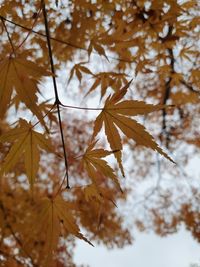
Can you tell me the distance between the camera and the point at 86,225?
4.29 meters

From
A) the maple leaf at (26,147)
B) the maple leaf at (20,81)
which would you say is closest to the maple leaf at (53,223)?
the maple leaf at (26,147)

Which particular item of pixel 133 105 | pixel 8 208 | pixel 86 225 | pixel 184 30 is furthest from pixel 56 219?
pixel 86 225

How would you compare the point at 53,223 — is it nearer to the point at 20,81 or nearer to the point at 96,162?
the point at 96,162

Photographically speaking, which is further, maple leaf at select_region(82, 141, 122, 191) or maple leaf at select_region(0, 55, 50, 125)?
maple leaf at select_region(82, 141, 122, 191)

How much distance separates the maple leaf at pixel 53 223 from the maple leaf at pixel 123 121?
184 mm

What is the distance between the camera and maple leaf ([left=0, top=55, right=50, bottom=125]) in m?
0.64

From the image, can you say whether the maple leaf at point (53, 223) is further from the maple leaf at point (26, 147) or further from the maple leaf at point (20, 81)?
the maple leaf at point (20, 81)

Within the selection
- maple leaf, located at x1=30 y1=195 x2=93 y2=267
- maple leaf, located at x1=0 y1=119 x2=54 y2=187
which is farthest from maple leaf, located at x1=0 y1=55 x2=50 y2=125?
maple leaf, located at x1=30 y1=195 x2=93 y2=267

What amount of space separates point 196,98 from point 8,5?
1.36 metres

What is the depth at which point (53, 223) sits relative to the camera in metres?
0.81

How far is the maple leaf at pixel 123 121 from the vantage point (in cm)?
70

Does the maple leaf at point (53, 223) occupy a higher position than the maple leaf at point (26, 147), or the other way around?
the maple leaf at point (26, 147)

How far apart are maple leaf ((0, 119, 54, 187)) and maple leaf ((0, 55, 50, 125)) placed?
4.7 inches

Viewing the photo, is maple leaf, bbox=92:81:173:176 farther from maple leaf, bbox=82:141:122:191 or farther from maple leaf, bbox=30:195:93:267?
maple leaf, bbox=30:195:93:267
